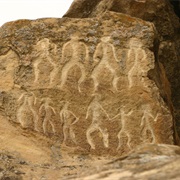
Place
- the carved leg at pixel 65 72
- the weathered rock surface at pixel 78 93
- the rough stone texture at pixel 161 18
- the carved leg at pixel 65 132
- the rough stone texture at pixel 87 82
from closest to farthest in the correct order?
the weathered rock surface at pixel 78 93 < the carved leg at pixel 65 132 < the rough stone texture at pixel 87 82 < the carved leg at pixel 65 72 < the rough stone texture at pixel 161 18

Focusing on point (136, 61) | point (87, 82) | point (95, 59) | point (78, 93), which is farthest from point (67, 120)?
point (136, 61)

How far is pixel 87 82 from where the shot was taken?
18.4ft

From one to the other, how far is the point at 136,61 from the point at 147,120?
578 mm

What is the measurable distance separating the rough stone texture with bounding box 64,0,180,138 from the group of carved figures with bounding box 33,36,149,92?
1.49 m

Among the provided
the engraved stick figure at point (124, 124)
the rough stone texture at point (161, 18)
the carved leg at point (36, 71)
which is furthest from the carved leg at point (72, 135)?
the rough stone texture at point (161, 18)

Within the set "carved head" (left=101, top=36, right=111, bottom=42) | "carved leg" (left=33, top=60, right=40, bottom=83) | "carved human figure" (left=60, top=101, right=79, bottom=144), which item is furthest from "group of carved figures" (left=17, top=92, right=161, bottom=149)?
"carved head" (left=101, top=36, right=111, bottom=42)

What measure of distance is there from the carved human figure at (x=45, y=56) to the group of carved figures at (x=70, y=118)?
0.78 feet

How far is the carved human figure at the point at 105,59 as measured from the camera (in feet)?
18.6

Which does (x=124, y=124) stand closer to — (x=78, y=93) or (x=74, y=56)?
(x=78, y=93)

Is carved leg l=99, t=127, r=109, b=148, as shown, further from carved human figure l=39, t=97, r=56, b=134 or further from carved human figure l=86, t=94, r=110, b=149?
carved human figure l=39, t=97, r=56, b=134

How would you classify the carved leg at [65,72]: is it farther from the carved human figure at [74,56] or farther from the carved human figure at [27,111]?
the carved human figure at [27,111]

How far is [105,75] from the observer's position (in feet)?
18.6

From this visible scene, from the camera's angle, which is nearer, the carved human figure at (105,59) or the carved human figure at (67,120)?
the carved human figure at (67,120)

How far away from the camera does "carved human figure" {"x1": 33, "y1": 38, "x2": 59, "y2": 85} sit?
5.66m
